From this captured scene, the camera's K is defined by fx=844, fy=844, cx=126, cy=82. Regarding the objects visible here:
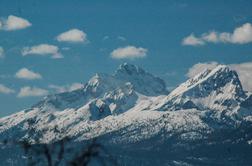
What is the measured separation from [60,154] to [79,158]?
2.42 m

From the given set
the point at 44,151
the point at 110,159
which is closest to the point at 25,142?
the point at 44,151

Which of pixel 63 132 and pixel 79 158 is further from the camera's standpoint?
pixel 63 132

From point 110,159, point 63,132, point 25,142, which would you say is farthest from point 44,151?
point 63,132

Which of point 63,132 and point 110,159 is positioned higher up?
point 63,132

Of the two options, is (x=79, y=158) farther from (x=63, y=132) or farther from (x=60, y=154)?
(x=63, y=132)

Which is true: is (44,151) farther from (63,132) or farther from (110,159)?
(63,132)

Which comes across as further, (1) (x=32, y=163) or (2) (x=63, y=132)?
(2) (x=63, y=132)

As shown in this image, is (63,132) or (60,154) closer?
(60,154)

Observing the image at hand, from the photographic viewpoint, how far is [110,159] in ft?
171

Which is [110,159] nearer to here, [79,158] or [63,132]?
[79,158]

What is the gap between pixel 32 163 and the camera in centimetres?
5328

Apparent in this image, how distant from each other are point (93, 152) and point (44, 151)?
3.21 metres

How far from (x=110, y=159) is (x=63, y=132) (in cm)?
1356

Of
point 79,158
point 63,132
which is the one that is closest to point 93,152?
point 79,158
